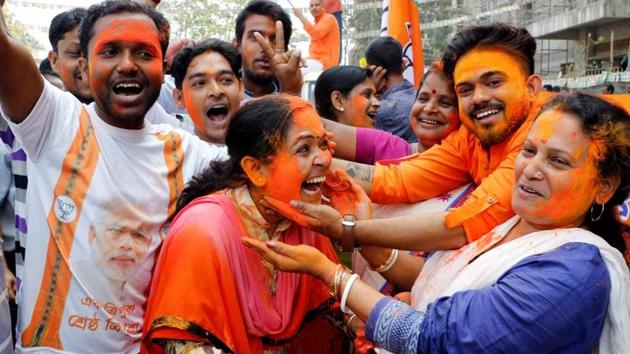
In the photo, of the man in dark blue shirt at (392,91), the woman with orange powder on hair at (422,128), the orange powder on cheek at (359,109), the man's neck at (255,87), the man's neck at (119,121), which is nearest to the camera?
the man's neck at (119,121)

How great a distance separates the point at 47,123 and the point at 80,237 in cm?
45

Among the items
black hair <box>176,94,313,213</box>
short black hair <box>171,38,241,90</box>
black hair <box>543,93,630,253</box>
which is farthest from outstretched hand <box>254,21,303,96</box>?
Result: black hair <box>543,93,630,253</box>

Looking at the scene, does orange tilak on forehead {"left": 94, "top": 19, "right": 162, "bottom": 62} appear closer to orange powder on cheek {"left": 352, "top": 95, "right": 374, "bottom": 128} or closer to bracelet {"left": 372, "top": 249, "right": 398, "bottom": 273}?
bracelet {"left": 372, "top": 249, "right": 398, "bottom": 273}

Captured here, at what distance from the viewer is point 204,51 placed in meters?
3.54

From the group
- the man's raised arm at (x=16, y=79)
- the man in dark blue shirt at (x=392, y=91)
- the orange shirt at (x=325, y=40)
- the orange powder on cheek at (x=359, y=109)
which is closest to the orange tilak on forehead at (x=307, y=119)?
the man's raised arm at (x=16, y=79)

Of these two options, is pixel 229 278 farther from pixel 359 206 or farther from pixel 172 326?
pixel 359 206

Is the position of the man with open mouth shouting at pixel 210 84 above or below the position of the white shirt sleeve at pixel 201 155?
above

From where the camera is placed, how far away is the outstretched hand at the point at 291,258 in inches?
95.4

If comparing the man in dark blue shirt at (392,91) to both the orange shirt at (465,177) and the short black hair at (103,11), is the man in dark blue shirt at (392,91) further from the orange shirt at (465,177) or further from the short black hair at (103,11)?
the short black hair at (103,11)

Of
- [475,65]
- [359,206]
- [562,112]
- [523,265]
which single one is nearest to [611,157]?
[562,112]

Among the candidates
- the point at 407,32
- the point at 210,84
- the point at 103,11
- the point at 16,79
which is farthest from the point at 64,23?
the point at 407,32

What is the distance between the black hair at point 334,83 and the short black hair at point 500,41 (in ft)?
5.36

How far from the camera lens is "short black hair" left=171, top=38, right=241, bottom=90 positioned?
3539mm

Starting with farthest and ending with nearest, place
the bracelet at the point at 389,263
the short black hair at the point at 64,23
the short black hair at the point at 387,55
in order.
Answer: the short black hair at the point at 387,55, the short black hair at the point at 64,23, the bracelet at the point at 389,263
